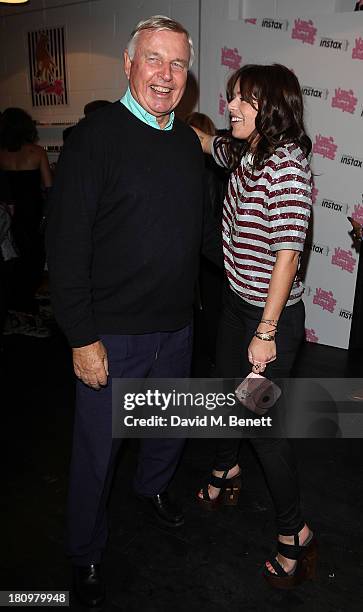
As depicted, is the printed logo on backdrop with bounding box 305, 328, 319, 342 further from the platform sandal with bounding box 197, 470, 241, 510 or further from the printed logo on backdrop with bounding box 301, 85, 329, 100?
the platform sandal with bounding box 197, 470, 241, 510

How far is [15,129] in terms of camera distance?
395 cm

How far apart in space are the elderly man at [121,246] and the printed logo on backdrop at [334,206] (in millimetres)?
2160

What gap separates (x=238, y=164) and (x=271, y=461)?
953 millimetres

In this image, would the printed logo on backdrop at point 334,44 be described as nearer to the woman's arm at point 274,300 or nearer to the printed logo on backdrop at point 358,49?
the printed logo on backdrop at point 358,49

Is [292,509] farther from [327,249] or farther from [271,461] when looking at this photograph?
[327,249]

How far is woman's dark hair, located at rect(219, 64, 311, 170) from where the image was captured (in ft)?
4.75

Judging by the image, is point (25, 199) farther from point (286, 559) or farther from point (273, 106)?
point (286, 559)

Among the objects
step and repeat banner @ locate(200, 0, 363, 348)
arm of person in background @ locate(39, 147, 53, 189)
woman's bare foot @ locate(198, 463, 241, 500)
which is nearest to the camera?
woman's bare foot @ locate(198, 463, 241, 500)

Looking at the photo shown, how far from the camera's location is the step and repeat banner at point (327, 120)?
11.1 feet

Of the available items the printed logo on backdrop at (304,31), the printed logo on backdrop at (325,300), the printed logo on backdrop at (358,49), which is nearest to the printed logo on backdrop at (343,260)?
the printed logo on backdrop at (325,300)

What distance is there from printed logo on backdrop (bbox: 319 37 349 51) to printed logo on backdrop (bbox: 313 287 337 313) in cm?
160

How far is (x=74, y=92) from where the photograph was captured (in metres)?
5.19

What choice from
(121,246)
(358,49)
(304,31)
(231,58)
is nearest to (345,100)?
(358,49)

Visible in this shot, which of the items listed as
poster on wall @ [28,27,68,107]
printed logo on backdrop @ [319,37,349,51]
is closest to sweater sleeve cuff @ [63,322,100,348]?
printed logo on backdrop @ [319,37,349,51]
